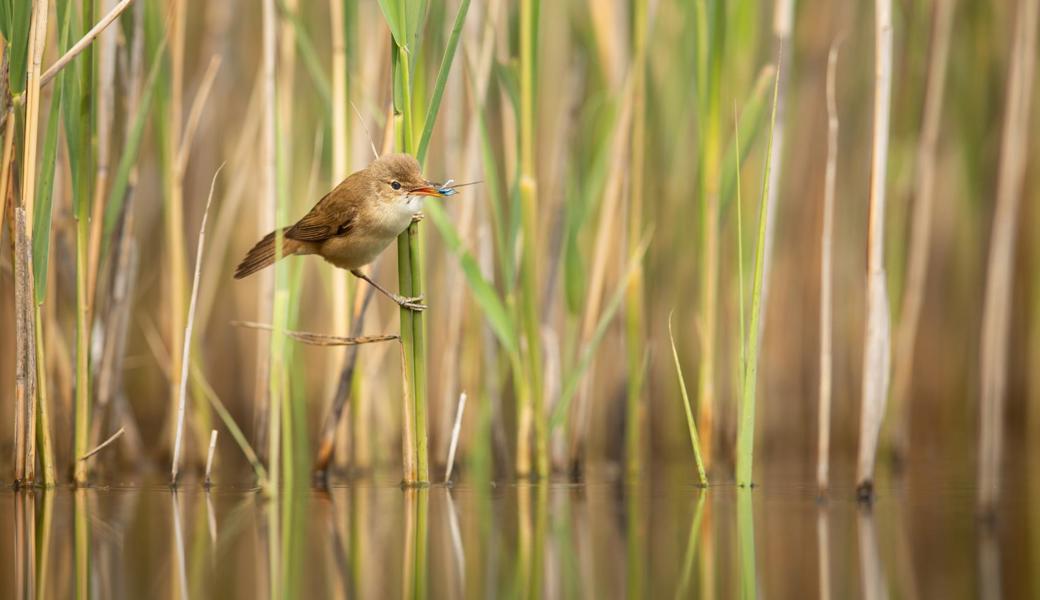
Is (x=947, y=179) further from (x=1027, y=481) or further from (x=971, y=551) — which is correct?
(x=971, y=551)

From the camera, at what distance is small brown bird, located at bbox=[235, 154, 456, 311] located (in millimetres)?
2502

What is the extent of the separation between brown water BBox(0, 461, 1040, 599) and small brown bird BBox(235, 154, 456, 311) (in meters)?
0.51

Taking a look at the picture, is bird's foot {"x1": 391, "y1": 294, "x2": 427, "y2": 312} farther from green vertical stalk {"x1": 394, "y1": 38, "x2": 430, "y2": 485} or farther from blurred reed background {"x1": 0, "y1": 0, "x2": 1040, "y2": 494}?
blurred reed background {"x1": 0, "y1": 0, "x2": 1040, "y2": 494}

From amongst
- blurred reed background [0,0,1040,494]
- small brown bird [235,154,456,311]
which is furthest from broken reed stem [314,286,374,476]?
small brown bird [235,154,456,311]

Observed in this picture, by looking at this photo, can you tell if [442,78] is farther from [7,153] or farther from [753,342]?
[7,153]

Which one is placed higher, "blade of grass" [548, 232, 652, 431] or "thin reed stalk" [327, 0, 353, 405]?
"thin reed stalk" [327, 0, 353, 405]

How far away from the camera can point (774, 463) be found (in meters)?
3.89

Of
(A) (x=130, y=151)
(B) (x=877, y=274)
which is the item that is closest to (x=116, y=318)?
(A) (x=130, y=151)

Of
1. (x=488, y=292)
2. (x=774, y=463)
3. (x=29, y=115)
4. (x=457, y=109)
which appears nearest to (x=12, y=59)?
(x=29, y=115)

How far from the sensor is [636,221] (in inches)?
129

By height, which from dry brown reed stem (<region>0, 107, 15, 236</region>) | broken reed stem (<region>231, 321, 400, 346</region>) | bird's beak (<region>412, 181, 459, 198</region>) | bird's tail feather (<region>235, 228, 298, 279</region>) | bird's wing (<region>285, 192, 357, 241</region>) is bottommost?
broken reed stem (<region>231, 321, 400, 346</region>)

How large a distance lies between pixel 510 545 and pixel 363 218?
869 mm

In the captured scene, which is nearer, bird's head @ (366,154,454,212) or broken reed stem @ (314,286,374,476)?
bird's head @ (366,154,454,212)

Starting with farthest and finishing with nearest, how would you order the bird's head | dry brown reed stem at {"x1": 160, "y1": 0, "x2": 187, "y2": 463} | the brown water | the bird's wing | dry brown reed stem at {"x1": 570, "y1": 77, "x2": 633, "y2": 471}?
dry brown reed stem at {"x1": 570, "y1": 77, "x2": 633, "y2": 471} < dry brown reed stem at {"x1": 160, "y1": 0, "x2": 187, "y2": 463} < the bird's wing < the bird's head < the brown water
